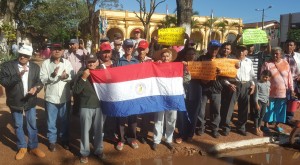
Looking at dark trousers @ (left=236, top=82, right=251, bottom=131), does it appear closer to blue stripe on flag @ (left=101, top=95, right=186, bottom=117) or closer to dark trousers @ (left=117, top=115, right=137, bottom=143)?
blue stripe on flag @ (left=101, top=95, right=186, bottom=117)

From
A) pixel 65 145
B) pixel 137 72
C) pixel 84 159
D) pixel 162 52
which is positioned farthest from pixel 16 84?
pixel 162 52

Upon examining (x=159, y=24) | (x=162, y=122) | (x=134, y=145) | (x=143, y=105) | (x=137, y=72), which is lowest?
(x=134, y=145)

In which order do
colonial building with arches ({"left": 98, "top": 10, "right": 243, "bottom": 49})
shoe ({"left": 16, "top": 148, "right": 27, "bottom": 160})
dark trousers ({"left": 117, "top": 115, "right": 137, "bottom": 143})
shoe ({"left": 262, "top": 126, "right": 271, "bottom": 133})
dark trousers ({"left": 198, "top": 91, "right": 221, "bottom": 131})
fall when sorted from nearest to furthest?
1. shoe ({"left": 16, "top": 148, "right": 27, "bottom": 160})
2. dark trousers ({"left": 117, "top": 115, "right": 137, "bottom": 143})
3. dark trousers ({"left": 198, "top": 91, "right": 221, "bottom": 131})
4. shoe ({"left": 262, "top": 126, "right": 271, "bottom": 133})
5. colonial building with arches ({"left": 98, "top": 10, "right": 243, "bottom": 49})

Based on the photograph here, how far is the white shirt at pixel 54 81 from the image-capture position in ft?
16.7

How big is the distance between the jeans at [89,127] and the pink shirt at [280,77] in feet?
12.7

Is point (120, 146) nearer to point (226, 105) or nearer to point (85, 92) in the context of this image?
point (85, 92)

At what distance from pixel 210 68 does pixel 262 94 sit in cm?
164

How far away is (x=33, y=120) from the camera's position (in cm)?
506

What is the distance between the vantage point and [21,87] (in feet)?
15.9

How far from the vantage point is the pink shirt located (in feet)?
21.9

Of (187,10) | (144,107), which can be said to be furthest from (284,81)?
(144,107)

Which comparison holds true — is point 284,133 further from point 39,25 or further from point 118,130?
point 39,25

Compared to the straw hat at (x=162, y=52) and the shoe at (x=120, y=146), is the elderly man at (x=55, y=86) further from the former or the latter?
the straw hat at (x=162, y=52)

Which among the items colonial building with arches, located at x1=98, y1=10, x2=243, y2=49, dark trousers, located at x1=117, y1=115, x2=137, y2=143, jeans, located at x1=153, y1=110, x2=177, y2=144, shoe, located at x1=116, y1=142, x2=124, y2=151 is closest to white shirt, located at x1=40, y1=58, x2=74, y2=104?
dark trousers, located at x1=117, y1=115, x2=137, y2=143
